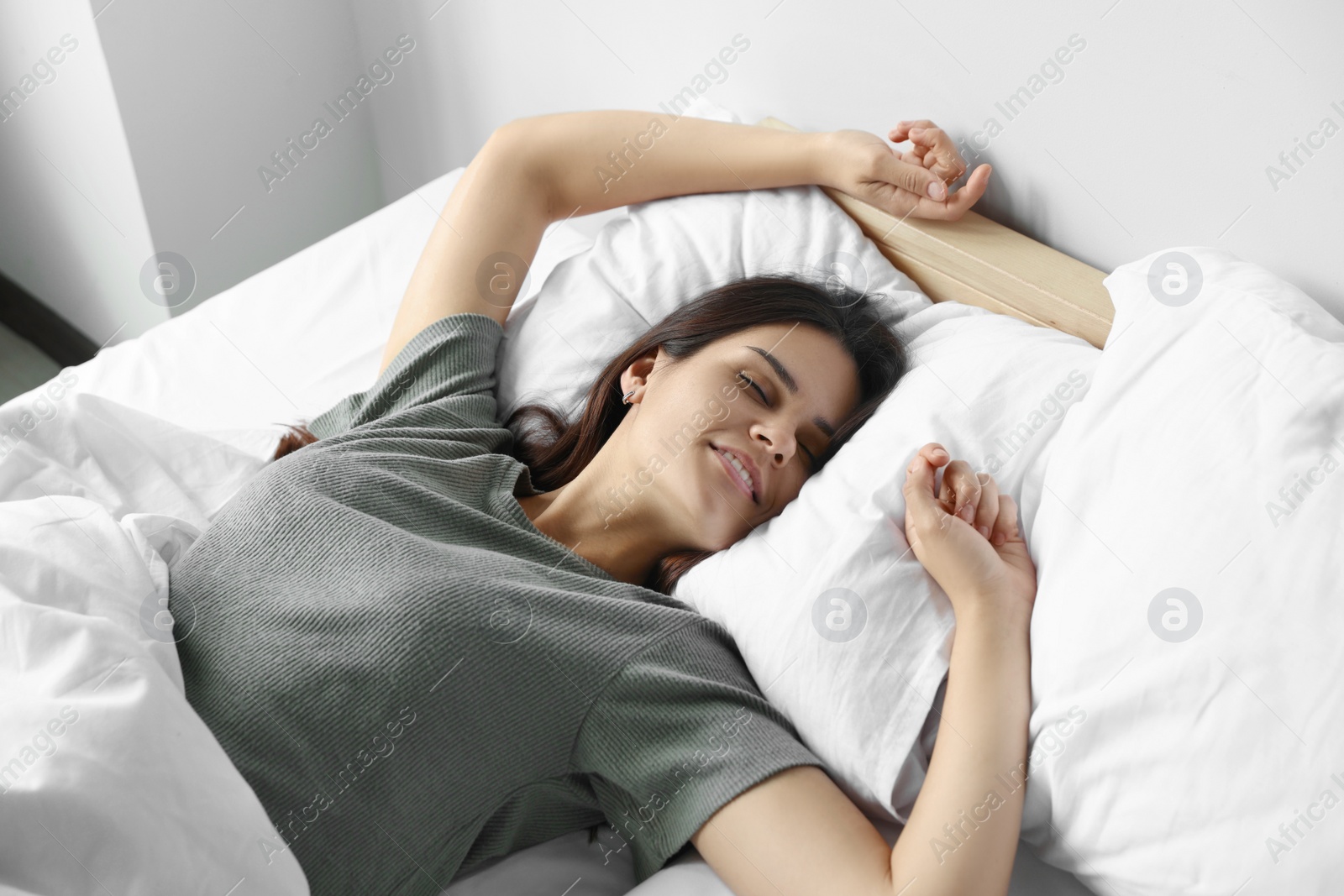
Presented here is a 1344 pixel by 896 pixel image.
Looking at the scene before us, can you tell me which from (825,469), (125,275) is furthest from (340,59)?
(825,469)

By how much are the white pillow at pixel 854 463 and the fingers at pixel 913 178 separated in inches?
3.3

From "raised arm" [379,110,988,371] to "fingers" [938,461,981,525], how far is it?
38 cm

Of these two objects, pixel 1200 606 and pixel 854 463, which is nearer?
pixel 1200 606

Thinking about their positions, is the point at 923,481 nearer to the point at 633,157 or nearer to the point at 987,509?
the point at 987,509

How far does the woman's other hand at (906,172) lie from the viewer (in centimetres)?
121

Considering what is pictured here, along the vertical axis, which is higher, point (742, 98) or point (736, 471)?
point (742, 98)

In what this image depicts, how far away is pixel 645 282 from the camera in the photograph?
1.32 metres

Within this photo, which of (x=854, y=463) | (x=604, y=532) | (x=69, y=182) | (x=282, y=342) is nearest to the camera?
(x=854, y=463)

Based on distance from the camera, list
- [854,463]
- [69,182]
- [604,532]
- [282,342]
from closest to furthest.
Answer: [854,463] → [604,532] → [282,342] → [69,182]

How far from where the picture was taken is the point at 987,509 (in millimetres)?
969

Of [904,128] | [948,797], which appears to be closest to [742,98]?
[904,128]

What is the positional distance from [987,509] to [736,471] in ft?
0.82

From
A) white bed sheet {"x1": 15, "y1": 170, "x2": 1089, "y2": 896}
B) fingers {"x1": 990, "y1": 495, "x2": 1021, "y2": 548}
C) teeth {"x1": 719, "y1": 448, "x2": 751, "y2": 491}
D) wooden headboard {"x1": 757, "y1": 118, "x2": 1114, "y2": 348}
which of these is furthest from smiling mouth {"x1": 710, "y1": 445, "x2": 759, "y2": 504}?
white bed sheet {"x1": 15, "y1": 170, "x2": 1089, "y2": 896}

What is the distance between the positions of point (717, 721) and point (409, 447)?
1.45ft
